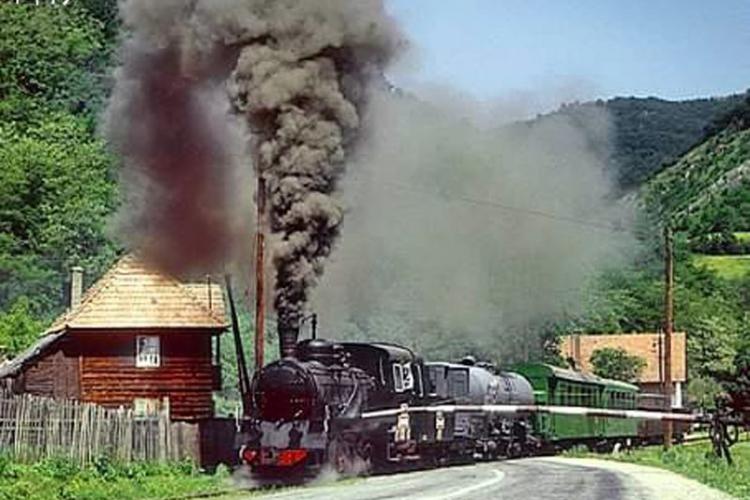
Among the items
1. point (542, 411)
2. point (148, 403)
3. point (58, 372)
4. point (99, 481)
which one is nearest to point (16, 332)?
point (58, 372)

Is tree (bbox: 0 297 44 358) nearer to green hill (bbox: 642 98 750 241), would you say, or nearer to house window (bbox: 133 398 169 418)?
house window (bbox: 133 398 169 418)

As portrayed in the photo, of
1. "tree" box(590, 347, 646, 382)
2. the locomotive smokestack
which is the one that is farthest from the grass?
"tree" box(590, 347, 646, 382)

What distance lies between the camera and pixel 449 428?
116ft

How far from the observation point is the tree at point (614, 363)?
78750mm

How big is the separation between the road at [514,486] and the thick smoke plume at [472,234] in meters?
12.5

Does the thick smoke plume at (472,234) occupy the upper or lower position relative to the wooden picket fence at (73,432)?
upper

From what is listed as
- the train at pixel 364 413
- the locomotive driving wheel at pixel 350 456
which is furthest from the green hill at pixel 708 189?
the locomotive driving wheel at pixel 350 456

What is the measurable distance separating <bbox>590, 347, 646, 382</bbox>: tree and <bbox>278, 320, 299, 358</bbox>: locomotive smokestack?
50.5 m

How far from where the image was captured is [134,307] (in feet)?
145

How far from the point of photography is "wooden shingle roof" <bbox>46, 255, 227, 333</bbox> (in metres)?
44.1

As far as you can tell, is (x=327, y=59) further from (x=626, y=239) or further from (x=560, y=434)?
(x=626, y=239)

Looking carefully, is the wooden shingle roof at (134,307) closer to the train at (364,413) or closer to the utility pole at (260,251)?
the train at (364,413)

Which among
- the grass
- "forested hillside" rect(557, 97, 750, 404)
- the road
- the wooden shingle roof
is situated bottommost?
the grass

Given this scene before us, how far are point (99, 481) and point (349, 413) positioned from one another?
17.7 feet
